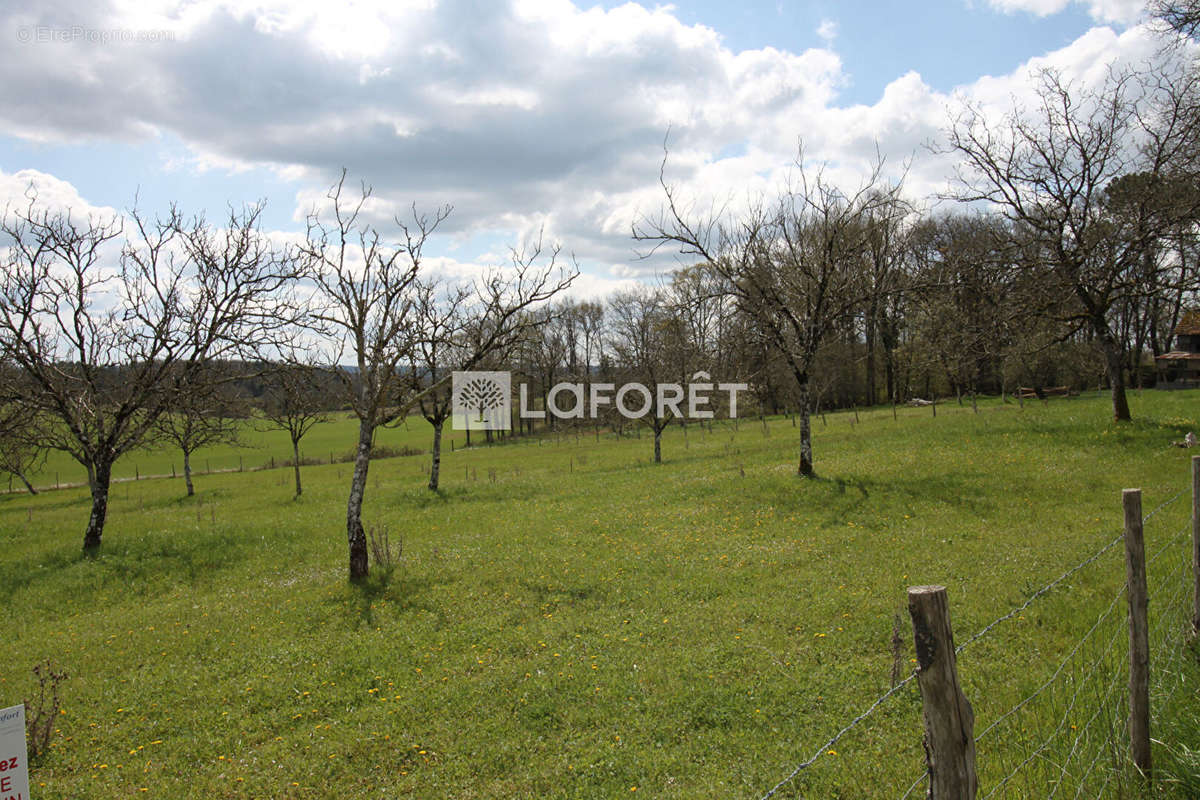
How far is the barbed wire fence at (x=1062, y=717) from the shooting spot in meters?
4.37

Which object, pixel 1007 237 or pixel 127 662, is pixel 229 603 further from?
pixel 1007 237

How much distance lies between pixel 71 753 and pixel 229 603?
17.2 ft

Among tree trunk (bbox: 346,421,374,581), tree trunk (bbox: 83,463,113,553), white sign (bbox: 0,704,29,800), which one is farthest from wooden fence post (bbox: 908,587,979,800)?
tree trunk (bbox: 83,463,113,553)

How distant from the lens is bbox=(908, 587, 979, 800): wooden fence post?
250 cm

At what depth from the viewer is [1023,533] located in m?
12.1

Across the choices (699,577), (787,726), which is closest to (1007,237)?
(699,577)

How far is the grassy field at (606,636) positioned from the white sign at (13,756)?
2582mm

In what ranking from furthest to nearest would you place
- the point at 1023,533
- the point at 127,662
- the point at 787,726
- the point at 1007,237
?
the point at 1007,237 → the point at 1023,533 → the point at 127,662 → the point at 787,726

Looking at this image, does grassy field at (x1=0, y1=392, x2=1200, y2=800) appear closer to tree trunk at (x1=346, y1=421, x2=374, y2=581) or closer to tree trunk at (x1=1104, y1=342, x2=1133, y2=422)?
tree trunk at (x1=346, y1=421, x2=374, y2=581)

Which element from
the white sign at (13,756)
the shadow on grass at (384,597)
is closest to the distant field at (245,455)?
the shadow on grass at (384,597)

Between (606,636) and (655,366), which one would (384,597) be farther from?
(655,366)

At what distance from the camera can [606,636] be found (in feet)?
29.2

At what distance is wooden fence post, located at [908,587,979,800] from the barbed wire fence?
947mm

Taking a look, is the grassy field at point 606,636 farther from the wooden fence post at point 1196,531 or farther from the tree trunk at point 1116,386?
the tree trunk at point 1116,386
